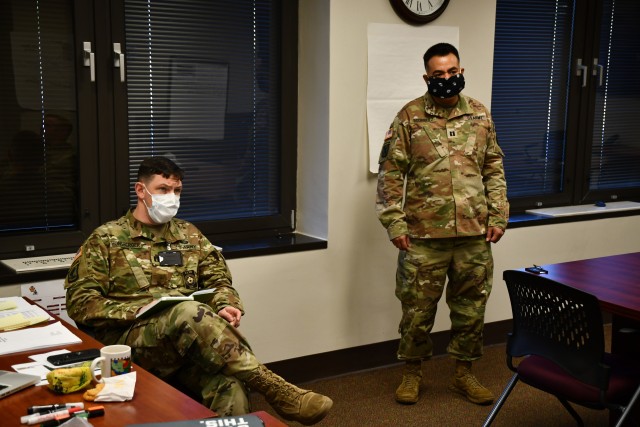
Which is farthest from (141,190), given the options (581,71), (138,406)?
(581,71)

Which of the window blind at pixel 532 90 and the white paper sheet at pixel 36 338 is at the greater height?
the window blind at pixel 532 90

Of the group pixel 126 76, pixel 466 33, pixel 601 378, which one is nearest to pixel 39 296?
pixel 126 76

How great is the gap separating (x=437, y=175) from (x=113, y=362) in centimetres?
202

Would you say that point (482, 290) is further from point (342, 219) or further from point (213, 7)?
point (213, 7)

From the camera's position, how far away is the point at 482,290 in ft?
12.3

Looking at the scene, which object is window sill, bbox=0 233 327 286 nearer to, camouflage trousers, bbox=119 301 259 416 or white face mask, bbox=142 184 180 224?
white face mask, bbox=142 184 180 224

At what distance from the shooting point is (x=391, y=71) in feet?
13.3

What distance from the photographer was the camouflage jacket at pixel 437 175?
362 centimetres

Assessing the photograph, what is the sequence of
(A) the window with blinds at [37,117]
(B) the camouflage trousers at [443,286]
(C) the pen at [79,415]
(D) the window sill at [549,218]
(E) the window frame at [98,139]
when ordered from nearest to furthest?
(C) the pen at [79,415], (A) the window with blinds at [37,117], (E) the window frame at [98,139], (B) the camouflage trousers at [443,286], (D) the window sill at [549,218]

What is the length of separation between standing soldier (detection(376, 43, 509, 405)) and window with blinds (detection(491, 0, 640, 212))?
1211 mm

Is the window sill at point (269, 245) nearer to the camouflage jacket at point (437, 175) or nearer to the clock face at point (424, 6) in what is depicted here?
the camouflage jacket at point (437, 175)

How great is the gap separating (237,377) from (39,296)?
110 centimetres

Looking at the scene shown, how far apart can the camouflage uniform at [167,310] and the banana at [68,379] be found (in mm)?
593

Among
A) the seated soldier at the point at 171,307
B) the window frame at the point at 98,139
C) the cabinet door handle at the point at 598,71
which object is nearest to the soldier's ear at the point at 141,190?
the seated soldier at the point at 171,307
